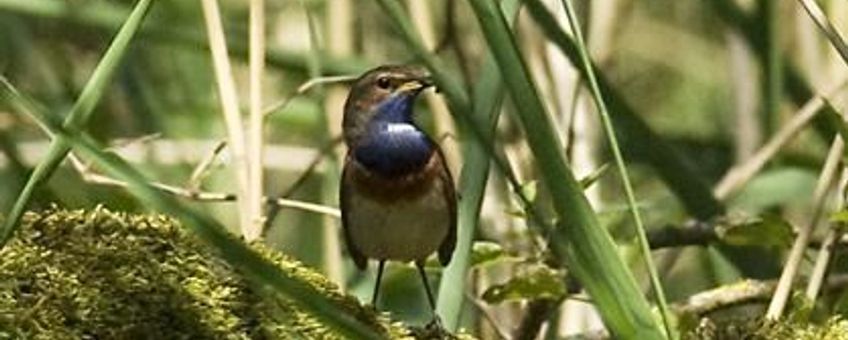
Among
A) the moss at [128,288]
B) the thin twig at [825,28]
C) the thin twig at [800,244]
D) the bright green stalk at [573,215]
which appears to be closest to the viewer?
the bright green stalk at [573,215]

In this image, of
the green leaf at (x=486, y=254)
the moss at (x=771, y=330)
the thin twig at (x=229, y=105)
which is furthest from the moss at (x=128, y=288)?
the thin twig at (x=229, y=105)

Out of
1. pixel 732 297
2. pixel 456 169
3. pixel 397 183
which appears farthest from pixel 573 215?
pixel 456 169

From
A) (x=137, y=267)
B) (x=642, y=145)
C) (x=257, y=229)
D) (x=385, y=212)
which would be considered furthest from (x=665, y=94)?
(x=137, y=267)

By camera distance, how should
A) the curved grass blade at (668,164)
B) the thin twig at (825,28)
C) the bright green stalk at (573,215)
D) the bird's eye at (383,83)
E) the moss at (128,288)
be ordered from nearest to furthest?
the bright green stalk at (573,215)
the moss at (128,288)
the thin twig at (825,28)
the bird's eye at (383,83)
the curved grass blade at (668,164)

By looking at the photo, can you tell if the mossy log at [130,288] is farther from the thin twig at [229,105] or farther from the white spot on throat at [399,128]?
the white spot on throat at [399,128]

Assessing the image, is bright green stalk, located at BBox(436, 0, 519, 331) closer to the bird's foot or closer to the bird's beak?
the bird's foot

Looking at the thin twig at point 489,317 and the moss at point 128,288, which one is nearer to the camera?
the moss at point 128,288

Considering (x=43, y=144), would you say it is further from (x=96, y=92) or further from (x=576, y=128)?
(x=96, y=92)

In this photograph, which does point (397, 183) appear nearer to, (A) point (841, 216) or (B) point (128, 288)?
(A) point (841, 216)
